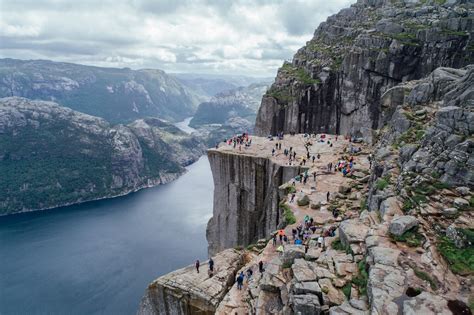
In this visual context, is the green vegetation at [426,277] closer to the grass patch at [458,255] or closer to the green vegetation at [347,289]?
the grass patch at [458,255]

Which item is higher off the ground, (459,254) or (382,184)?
(382,184)

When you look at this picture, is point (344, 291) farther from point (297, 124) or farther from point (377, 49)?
point (297, 124)

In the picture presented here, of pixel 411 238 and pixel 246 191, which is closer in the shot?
pixel 411 238

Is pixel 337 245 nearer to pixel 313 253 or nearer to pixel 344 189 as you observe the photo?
pixel 313 253

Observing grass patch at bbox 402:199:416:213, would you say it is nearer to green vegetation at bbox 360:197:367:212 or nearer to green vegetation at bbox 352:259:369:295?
green vegetation at bbox 352:259:369:295

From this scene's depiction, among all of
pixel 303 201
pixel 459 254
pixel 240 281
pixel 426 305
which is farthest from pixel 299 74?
pixel 426 305

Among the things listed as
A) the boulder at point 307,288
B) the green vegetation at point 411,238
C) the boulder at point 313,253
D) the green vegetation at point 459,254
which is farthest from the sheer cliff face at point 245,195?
the green vegetation at point 459,254
